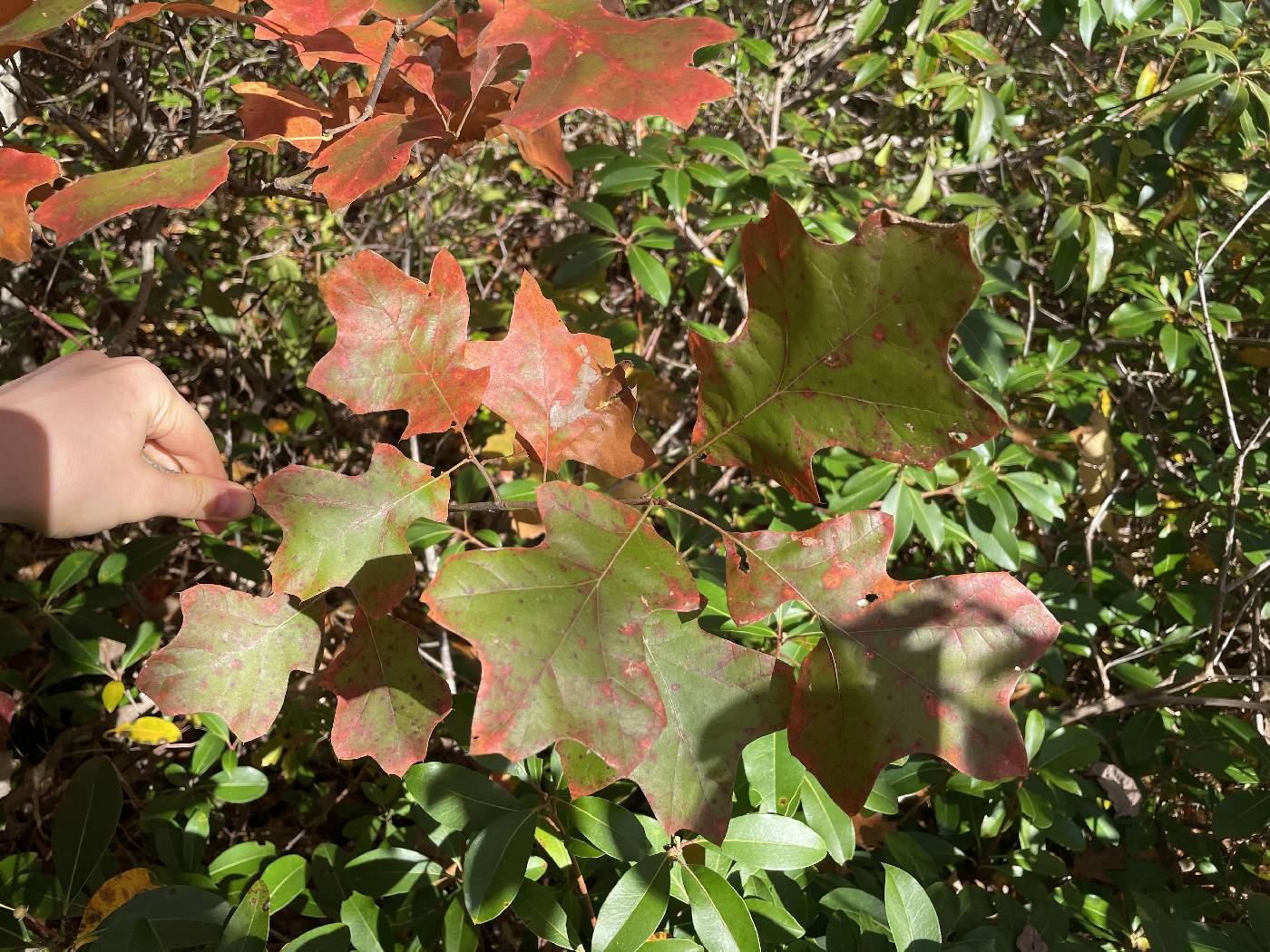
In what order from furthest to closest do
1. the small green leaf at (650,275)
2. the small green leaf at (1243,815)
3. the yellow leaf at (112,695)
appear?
the small green leaf at (650,275)
the yellow leaf at (112,695)
the small green leaf at (1243,815)

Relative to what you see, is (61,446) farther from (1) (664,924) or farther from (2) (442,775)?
(1) (664,924)

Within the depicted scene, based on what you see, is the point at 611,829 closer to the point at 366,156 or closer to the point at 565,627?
the point at 565,627

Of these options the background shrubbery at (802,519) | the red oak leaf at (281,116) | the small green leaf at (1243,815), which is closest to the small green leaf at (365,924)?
the background shrubbery at (802,519)

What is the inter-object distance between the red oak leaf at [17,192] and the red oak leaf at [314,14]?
304mm

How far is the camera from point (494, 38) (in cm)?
91

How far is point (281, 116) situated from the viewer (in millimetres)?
1165

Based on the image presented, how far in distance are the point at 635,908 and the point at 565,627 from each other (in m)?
0.69

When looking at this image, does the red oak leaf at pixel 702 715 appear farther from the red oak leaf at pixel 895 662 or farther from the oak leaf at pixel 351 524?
the oak leaf at pixel 351 524

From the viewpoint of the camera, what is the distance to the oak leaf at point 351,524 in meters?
0.94

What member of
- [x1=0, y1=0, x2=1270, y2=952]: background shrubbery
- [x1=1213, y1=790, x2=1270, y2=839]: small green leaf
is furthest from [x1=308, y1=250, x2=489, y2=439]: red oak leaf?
Result: [x1=1213, y1=790, x2=1270, y2=839]: small green leaf

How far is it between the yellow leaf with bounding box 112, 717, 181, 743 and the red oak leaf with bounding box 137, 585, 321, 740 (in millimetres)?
1262

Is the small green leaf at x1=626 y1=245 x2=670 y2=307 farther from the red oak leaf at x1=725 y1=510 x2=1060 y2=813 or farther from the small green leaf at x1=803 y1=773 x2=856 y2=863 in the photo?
the red oak leaf at x1=725 y1=510 x2=1060 y2=813

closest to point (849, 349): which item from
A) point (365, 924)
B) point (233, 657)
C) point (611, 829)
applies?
point (233, 657)

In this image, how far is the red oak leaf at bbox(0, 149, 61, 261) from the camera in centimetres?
94
